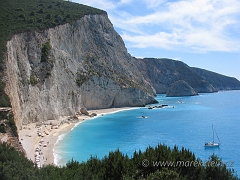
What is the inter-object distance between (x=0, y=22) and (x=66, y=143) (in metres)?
26.5

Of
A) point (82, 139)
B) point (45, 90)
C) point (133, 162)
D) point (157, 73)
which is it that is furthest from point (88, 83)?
point (157, 73)

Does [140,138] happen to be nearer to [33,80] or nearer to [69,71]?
[33,80]

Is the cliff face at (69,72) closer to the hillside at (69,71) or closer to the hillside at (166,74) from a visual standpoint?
the hillside at (69,71)

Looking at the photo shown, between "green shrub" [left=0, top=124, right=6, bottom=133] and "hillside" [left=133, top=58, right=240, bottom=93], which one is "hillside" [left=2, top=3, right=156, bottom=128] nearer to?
"green shrub" [left=0, top=124, right=6, bottom=133]

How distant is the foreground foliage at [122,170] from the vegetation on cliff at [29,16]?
53.2 ft

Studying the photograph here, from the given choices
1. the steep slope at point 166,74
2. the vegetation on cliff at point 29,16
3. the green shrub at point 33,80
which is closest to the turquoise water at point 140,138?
the vegetation on cliff at point 29,16

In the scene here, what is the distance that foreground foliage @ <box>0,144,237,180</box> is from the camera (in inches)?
457

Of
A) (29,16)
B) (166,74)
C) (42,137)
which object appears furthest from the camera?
(166,74)

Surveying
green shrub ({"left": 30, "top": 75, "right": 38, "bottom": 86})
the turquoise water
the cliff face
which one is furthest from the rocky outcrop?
green shrub ({"left": 30, "top": 75, "right": 38, "bottom": 86})

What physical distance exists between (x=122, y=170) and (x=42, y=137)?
955 inches

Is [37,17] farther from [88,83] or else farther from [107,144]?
[107,144]

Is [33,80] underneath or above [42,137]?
above

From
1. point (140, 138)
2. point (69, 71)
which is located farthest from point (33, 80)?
point (140, 138)

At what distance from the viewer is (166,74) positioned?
547ft
